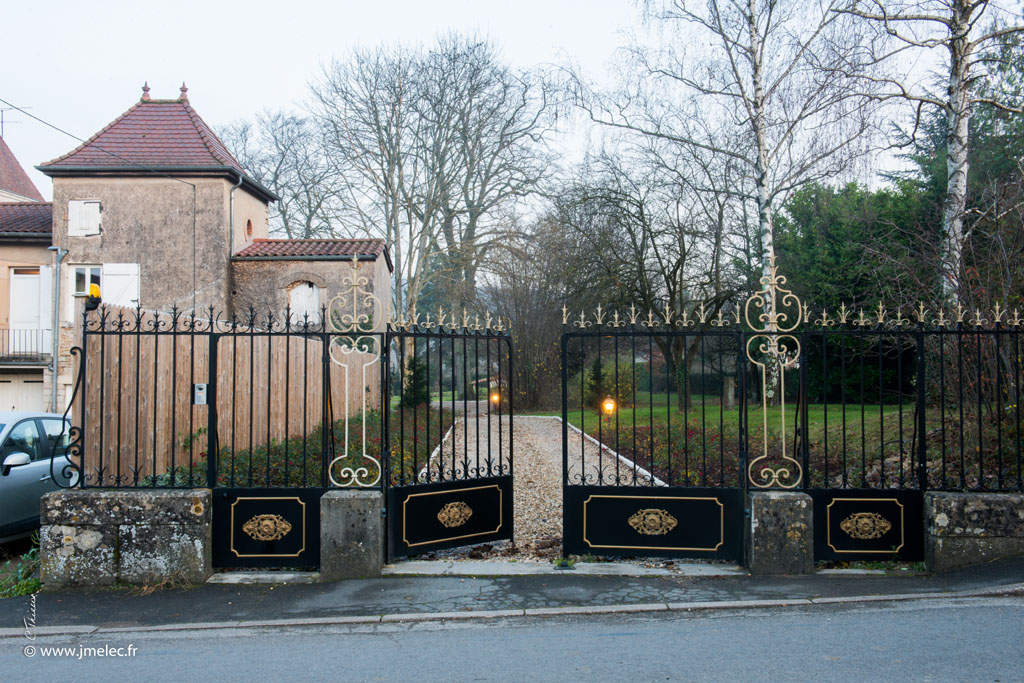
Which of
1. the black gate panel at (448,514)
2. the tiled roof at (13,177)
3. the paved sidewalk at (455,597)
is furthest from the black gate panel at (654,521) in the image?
the tiled roof at (13,177)

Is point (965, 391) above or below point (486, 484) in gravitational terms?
above

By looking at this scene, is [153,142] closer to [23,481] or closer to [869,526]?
[23,481]

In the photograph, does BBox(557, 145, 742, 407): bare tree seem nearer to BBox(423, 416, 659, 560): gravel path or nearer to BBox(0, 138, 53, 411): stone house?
BBox(423, 416, 659, 560): gravel path

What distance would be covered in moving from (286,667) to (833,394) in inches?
953

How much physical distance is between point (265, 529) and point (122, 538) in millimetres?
1249

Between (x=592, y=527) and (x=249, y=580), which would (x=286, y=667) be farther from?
(x=592, y=527)

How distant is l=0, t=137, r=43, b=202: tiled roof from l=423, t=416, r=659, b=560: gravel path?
26192mm

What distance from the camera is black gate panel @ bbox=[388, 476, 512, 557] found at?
687 cm

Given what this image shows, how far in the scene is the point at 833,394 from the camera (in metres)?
25.4

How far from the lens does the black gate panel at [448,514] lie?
6871 millimetres

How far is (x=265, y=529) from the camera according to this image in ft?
22.1

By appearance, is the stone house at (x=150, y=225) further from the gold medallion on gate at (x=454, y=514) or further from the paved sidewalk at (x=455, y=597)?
the paved sidewalk at (x=455, y=597)

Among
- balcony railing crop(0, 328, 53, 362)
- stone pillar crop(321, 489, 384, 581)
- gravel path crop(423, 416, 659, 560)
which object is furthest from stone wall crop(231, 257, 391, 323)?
stone pillar crop(321, 489, 384, 581)

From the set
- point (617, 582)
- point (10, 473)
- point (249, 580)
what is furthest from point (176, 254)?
point (617, 582)
